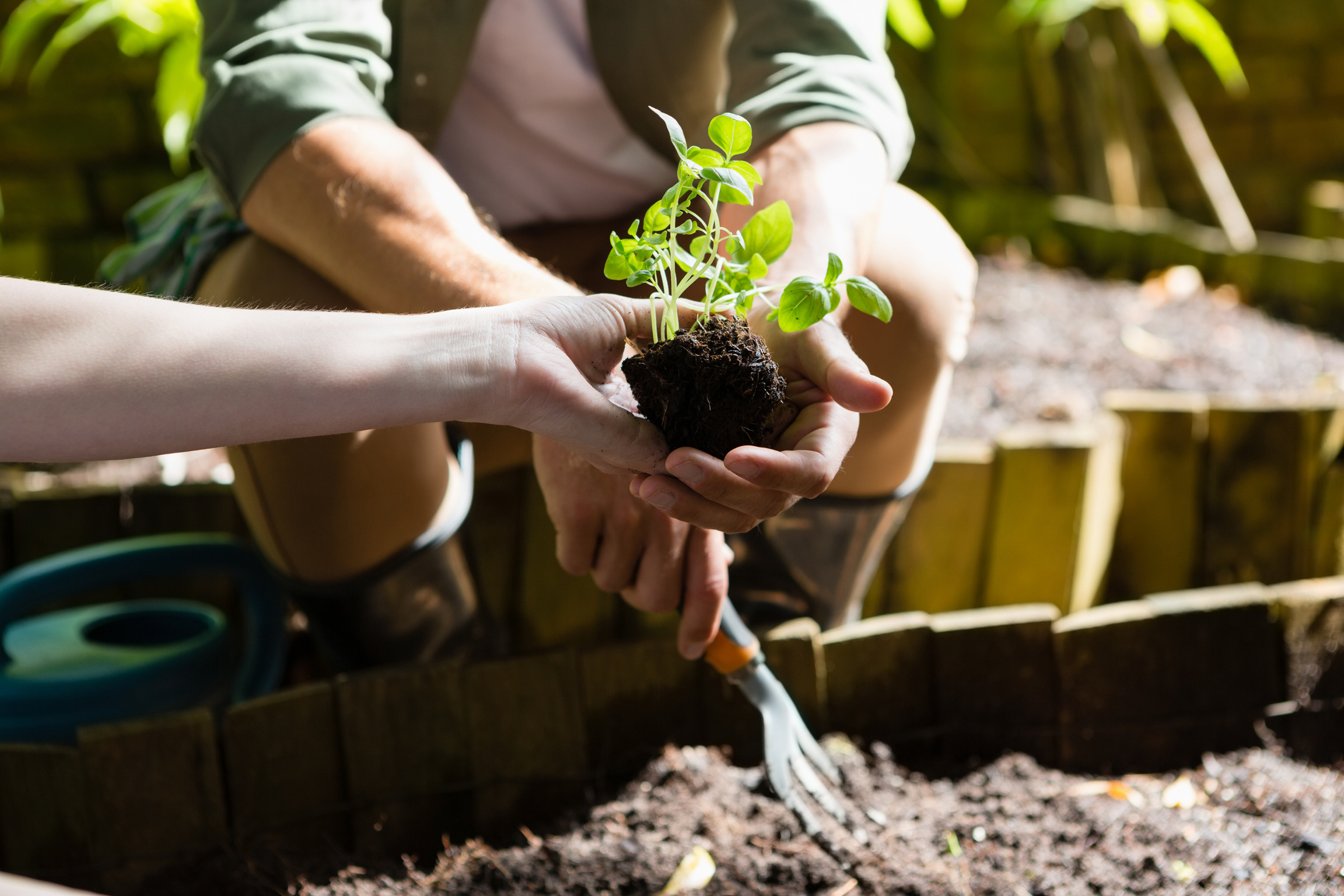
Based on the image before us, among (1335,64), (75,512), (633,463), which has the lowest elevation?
(75,512)

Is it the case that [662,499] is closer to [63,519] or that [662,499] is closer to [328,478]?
[328,478]

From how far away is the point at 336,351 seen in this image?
0.79m

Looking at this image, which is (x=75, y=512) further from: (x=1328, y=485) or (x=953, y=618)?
(x=1328, y=485)

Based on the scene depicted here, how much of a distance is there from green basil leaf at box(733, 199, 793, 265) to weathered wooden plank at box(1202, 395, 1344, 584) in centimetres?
111

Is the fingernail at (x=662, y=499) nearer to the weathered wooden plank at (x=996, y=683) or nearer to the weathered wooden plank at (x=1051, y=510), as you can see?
the weathered wooden plank at (x=996, y=683)

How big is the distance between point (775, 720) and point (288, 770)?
572 millimetres

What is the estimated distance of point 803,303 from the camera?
2.88ft

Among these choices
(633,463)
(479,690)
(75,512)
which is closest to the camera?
(633,463)

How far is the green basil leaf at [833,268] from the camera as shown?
0.86 metres

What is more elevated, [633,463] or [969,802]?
[633,463]

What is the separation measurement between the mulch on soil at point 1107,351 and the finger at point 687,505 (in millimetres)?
1227

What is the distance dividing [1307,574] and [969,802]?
886 millimetres

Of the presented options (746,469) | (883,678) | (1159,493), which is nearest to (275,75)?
(746,469)

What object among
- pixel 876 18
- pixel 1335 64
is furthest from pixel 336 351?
pixel 1335 64
